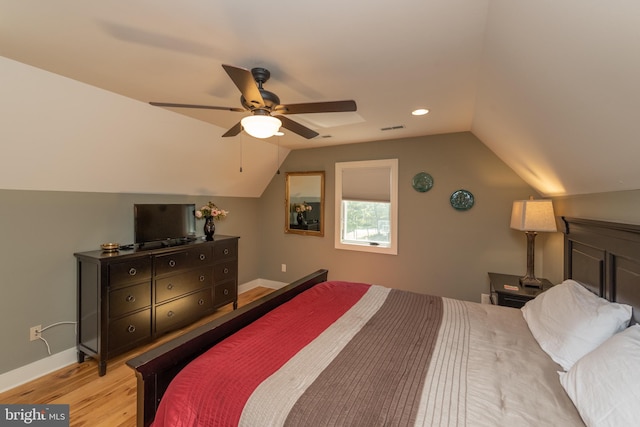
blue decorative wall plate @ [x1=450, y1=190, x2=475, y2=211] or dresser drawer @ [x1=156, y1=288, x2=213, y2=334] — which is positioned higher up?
blue decorative wall plate @ [x1=450, y1=190, x2=475, y2=211]

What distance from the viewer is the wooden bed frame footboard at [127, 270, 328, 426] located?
1243 millimetres

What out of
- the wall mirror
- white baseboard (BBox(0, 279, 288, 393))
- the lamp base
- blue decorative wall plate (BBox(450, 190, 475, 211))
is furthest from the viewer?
the wall mirror

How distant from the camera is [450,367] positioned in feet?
4.33

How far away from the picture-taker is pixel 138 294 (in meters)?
2.67

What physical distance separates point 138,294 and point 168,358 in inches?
66.7

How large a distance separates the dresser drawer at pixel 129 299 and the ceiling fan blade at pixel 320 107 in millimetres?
2209

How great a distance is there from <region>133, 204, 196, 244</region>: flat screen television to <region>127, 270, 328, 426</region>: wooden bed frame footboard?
1.88 meters

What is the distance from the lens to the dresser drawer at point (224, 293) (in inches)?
140

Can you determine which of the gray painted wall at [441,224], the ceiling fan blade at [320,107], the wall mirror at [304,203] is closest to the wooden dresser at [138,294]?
the wall mirror at [304,203]

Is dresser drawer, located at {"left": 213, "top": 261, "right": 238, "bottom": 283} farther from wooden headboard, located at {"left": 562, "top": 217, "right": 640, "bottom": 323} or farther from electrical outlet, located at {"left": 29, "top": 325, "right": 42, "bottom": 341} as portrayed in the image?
wooden headboard, located at {"left": 562, "top": 217, "right": 640, "bottom": 323}

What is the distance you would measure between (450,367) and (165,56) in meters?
2.37

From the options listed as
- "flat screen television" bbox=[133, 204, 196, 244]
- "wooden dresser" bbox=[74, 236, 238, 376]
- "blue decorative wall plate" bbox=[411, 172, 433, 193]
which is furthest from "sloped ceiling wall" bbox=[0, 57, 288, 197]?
"blue decorative wall plate" bbox=[411, 172, 433, 193]

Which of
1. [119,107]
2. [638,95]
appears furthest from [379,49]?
[119,107]

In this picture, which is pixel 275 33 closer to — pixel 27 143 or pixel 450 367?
pixel 450 367
